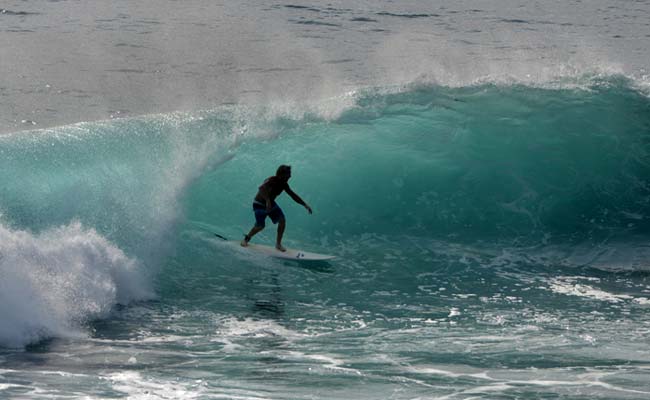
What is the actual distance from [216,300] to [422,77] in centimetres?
986

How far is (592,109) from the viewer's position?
1894 centimetres

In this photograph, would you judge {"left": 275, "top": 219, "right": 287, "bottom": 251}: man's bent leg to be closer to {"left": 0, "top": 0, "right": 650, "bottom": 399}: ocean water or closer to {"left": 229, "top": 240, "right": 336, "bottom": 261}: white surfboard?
{"left": 229, "top": 240, "right": 336, "bottom": 261}: white surfboard

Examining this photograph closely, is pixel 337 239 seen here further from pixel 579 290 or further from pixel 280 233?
pixel 579 290

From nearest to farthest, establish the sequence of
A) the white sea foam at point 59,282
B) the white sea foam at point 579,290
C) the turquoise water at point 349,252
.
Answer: the turquoise water at point 349,252 < the white sea foam at point 59,282 < the white sea foam at point 579,290

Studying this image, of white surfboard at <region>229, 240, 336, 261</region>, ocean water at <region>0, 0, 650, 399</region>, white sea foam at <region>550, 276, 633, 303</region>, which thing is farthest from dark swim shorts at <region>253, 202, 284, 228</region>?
white sea foam at <region>550, 276, 633, 303</region>

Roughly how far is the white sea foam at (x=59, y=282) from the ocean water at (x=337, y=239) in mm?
29

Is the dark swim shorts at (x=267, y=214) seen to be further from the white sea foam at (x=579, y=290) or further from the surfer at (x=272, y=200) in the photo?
the white sea foam at (x=579, y=290)

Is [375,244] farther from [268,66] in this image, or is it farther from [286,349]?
[268,66]

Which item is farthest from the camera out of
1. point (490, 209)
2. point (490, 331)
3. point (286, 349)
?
point (490, 209)

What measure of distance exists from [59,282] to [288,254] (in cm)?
375


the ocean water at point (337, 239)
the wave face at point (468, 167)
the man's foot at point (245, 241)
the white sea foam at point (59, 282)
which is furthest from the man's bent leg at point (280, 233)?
the white sea foam at point (59, 282)

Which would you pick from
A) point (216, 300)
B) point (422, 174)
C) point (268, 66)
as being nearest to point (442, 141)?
point (422, 174)

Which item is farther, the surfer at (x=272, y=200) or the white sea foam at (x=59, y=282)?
the surfer at (x=272, y=200)

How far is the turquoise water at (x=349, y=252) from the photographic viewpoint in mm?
8523
